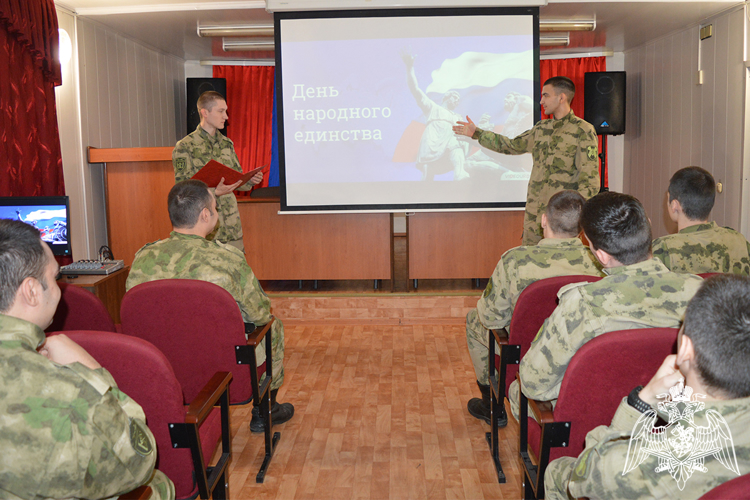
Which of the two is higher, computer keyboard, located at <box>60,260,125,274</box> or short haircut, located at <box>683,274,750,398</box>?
short haircut, located at <box>683,274,750,398</box>

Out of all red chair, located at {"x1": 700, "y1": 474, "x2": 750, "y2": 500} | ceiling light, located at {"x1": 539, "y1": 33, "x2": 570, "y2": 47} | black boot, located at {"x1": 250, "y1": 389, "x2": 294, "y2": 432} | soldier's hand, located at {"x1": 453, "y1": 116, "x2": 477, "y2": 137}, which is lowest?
black boot, located at {"x1": 250, "y1": 389, "x2": 294, "y2": 432}

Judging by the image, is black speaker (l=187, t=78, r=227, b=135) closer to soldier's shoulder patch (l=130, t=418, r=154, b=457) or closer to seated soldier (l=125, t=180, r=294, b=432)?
seated soldier (l=125, t=180, r=294, b=432)

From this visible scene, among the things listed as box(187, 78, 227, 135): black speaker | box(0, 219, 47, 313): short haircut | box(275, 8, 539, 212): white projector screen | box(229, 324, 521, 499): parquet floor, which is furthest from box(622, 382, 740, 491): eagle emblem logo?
box(187, 78, 227, 135): black speaker

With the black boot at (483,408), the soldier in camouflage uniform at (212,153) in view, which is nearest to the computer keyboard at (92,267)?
the soldier in camouflage uniform at (212,153)

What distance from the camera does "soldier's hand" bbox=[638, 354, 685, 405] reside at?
1073 millimetres

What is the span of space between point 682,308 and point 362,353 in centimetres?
271

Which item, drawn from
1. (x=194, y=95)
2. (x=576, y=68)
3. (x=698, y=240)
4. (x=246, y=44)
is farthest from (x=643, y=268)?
(x=576, y=68)

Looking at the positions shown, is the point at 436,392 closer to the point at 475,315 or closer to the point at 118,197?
the point at 475,315

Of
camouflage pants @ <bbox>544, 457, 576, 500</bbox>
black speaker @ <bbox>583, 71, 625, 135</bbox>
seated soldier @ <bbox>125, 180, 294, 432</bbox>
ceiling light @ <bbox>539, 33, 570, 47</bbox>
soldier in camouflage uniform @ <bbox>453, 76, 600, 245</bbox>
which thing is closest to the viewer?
camouflage pants @ <bbox>544, 457, 576, 500</bbox>

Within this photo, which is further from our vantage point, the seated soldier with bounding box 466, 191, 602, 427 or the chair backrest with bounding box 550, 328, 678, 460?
the seated soldier with bounding box 466, 191, 602, 427

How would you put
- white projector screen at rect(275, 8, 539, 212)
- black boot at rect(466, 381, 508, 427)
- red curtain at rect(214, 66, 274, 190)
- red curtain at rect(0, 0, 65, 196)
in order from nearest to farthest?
1. black boot at rect(466, 381, 508, 427)
2. red curtain at rect(0, 0, 65, 196)
3. white projector screen at rect(275, 8, 539, 212)
4. red curtain at rect(214, 66, 274, 190)

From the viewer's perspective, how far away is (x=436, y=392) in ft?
10.7

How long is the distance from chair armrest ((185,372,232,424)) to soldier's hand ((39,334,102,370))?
16.5 inches

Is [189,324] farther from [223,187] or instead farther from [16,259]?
[223,187]
